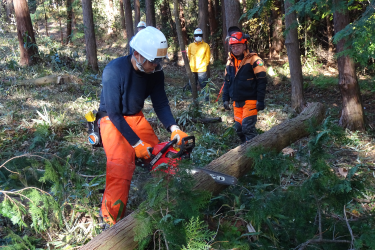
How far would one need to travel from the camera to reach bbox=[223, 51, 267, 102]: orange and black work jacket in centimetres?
440

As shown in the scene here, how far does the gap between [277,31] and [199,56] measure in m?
6.81

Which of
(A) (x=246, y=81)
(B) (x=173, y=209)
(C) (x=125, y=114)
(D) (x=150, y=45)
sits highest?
(D) (x=150, y=45)

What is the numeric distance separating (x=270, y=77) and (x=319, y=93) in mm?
2162

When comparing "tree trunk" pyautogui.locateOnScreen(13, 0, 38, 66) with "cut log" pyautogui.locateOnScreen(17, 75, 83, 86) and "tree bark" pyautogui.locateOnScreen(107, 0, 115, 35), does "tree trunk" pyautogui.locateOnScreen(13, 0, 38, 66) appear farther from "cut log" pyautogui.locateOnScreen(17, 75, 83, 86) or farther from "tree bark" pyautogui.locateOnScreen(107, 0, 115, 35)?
"tree bark" pyautogui.locateOnScreen(107, 0, 115, 35)

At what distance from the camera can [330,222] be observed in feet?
6.82

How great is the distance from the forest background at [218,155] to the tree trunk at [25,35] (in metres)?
0.04

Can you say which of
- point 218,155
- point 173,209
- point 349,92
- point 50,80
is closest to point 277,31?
point 349,92

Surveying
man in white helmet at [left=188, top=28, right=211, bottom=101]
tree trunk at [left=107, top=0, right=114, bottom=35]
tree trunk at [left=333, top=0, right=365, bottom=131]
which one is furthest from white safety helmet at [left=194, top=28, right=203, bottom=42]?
tree trunk at [left=107, top=0, right=114, bottom=35]

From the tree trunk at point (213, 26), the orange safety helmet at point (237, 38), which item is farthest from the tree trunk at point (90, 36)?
the orange safety helmet at point (237, 38)

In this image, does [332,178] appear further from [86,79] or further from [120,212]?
[86,79]

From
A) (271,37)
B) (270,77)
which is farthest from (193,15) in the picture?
(270,77)

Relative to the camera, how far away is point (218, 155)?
15.3 ft

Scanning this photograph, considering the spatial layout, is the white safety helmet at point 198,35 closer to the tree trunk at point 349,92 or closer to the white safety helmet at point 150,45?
the tree trunk at point 349,92

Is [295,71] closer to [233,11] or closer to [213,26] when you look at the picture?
[233,11]
